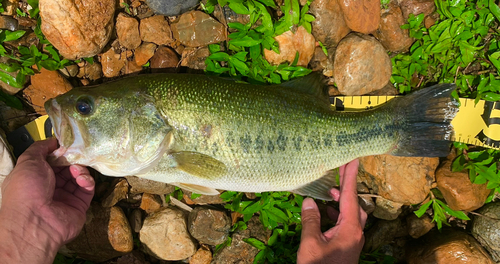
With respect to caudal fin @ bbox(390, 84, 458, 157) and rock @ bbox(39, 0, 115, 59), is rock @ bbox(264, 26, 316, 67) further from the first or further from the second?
rock @ bbox(39, 0, 115, 59)

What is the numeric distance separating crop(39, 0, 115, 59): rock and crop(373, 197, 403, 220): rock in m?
3.80

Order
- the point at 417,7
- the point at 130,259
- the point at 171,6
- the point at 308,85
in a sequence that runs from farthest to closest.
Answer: the point at 130,259 < the point at 417,7 < the point at 171,6 < the point at 308,85

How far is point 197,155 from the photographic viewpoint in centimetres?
275

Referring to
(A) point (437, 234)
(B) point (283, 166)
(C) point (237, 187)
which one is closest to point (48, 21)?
(C) point (237, 187)

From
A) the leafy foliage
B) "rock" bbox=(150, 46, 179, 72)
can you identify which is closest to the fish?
the leafy foliage

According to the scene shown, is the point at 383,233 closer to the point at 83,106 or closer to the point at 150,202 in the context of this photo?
the point at 150,202

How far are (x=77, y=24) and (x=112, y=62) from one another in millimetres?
564

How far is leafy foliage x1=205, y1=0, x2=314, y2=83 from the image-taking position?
3316 mm

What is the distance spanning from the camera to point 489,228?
11.8 feet

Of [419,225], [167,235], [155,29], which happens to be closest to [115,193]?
[167,235]

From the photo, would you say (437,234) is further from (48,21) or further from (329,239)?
(48,21)

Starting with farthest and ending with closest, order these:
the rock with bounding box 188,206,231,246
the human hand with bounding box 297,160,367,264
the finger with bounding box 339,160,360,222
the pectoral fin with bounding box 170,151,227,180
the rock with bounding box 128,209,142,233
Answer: the rock with bounding box 128,209,142,233
the rock with bounding box 188,206,231,246
the finger with bounding box 339,160,360,222
the human hand with bounding box 297,160,367,264
the pectoral fin with bounding box 170,151,227,180

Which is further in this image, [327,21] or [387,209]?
[387,209]

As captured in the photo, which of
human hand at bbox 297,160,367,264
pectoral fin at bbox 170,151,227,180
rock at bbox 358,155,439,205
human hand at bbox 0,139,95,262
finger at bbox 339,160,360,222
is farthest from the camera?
rock at bbox 358,155,439,205
